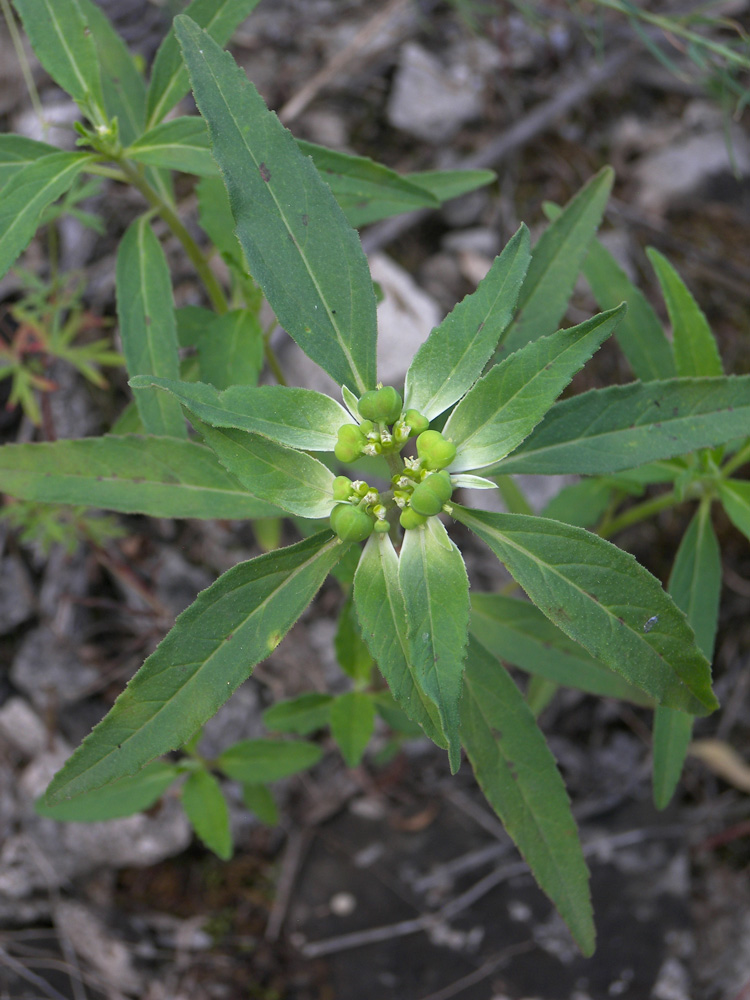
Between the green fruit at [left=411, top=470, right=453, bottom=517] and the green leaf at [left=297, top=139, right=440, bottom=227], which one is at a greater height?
the green leaf at [left=297, top=139, right=440, bottom=227]

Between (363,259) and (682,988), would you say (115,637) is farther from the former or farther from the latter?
(682,988)

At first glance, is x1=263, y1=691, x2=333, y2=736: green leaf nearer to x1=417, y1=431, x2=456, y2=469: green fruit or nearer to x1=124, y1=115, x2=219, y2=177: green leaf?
x1=417, y1=431, x2=456, y2=469: green fruit

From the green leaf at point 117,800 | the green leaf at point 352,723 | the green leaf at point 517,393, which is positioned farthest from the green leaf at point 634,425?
the green leaf at point 117,800

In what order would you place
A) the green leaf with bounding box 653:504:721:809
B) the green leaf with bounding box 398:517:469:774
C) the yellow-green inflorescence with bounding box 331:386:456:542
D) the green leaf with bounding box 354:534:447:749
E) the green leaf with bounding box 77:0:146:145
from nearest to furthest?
the green leaf with bounding box 398:517:469:774
the green leaf with bounding box 354:534:447:749
the yellow-green inflorescence with bounding box 331:386:456:542
the green leaf with bounding box 653:504:721:809
the green leaf with bounding box 77:0:146:145

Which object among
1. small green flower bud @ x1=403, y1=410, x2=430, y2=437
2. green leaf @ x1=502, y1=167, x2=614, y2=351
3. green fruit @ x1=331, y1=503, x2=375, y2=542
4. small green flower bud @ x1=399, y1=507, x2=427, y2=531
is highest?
green leaf @ x1=502, y1=167, x2=614, y2=351

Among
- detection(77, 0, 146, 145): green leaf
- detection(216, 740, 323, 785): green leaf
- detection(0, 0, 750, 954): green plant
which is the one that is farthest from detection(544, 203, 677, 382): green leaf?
detection(216, 740, 323, 785): green leaf

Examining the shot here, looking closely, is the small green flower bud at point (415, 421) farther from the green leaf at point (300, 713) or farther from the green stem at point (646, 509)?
the green leaf at point (300, 713)

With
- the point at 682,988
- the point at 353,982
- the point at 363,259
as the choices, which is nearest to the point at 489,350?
the point at 363,259
